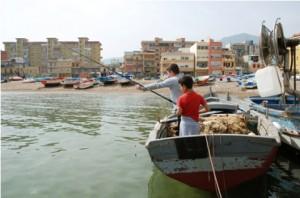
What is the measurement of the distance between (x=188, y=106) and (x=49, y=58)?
474 ft

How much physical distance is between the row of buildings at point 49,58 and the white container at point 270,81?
370 ft

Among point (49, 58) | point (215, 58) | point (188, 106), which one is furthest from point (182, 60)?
point (188, 106)

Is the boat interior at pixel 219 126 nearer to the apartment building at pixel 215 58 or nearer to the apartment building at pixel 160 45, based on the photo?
the apartment building at pixel 215 58

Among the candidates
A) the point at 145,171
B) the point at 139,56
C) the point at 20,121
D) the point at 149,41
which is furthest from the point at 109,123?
the point at 149,41

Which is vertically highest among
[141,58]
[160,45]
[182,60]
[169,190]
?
[160,45]

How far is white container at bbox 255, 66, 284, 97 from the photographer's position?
423 inches

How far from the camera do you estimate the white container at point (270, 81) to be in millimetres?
10750

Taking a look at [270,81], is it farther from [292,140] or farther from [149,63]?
[149,63]

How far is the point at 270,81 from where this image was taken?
10883 millimetres

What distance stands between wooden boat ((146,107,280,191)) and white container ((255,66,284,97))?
4244 mm

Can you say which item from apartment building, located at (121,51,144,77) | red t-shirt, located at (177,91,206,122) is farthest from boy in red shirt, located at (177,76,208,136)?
apartment building, located at (121,51,144,77)

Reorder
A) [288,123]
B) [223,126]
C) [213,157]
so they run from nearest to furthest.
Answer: [213,157] < [223,126] < [288,123]

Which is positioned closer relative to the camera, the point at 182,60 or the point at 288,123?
the point at 288,123

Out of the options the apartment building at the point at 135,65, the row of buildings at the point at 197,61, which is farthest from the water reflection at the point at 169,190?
the apartment building at the point at 135,65
